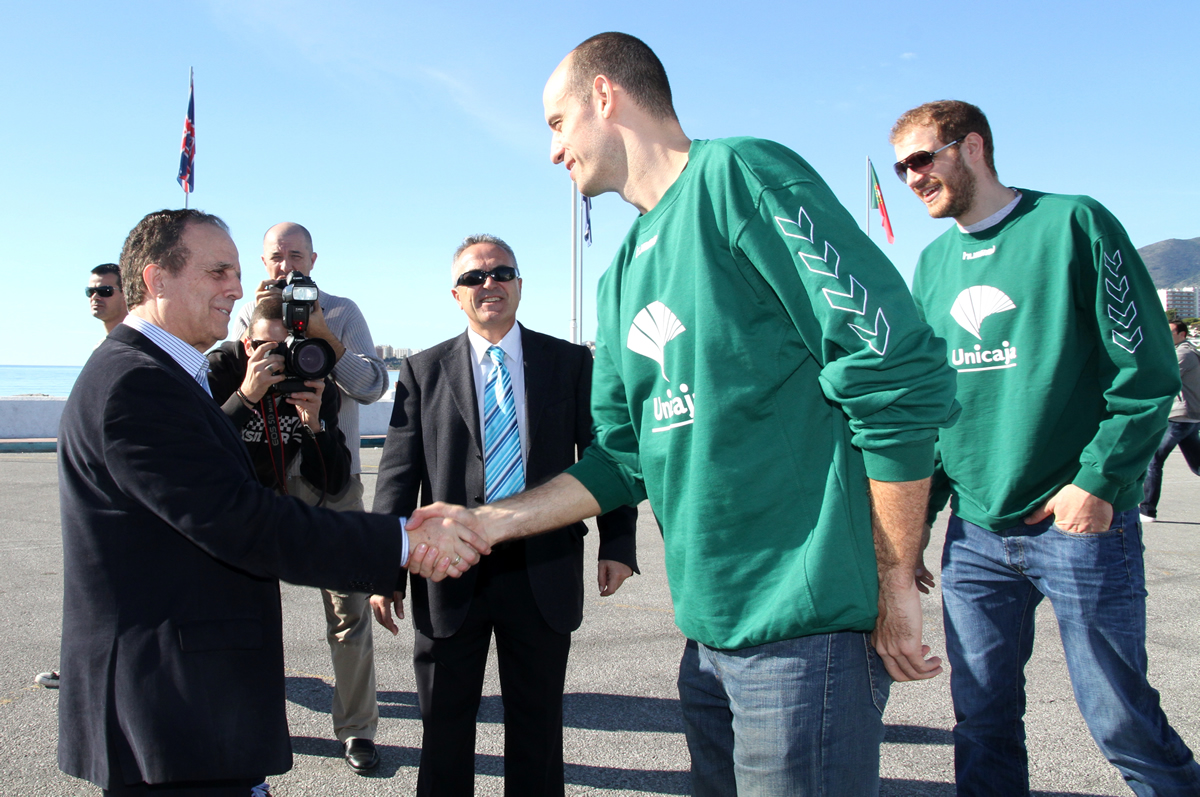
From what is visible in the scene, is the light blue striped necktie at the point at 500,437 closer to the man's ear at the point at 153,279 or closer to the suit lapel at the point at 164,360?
the suit lapel at the point at 164,360

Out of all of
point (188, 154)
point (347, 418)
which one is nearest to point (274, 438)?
point (347, 418)

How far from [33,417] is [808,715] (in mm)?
20864

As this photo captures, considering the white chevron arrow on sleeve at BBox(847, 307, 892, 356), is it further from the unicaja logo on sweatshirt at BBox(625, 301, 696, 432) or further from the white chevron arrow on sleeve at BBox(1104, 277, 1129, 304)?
the white chevron arrow on sleeve at BBox(1104, 277, 1129, 304)

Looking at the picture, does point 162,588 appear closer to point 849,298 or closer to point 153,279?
point 153,279

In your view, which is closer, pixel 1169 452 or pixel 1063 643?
pixel 1063 643

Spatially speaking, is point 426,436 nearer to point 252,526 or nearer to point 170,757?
point 252,526

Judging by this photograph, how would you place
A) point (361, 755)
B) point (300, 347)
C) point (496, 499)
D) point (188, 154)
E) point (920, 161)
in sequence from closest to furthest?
point (920, 161) → point (496, 499) → point (300, 347) → point (361, 755) → point (188, 154)

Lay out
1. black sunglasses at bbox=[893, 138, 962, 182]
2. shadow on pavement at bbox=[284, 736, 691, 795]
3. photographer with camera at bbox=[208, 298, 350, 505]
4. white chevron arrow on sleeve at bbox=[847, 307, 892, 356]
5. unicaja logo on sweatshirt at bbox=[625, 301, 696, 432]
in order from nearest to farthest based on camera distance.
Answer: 1. white chevron arrow on sleeve at bbox=[847, 307, 892, 356]
2. unicaja logo on sweatshirt at bbox=[625, 301, 696, 432]
3. black sunglasses at bbox=[893, 138, 962, 182]
4. shadow on pavement at bbox=[284, 736, 691, 795]
5. photographer with camera at bbox=[208, 298, 350, 505]

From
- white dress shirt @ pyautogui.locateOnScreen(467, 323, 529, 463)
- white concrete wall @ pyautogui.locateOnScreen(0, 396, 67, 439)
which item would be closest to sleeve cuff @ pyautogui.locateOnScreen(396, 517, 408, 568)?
white dress shirt @ pyautogui.locateOnScreen(467, 323, 529, 463)

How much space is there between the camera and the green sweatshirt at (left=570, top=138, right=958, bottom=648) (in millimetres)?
1490

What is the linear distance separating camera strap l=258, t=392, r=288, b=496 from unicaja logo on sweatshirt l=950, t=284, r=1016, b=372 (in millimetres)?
2693

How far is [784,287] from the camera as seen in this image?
1574 millimetres

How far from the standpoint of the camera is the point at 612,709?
12.9 ft

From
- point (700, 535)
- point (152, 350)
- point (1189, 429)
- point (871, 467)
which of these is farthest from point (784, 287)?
point (1189, 429)
